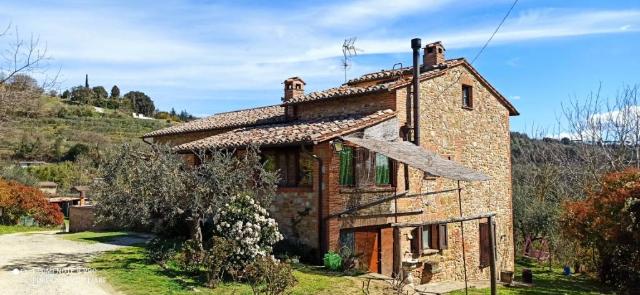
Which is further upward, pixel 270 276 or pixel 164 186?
pixel 164 186

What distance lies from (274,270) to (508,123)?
16180mm

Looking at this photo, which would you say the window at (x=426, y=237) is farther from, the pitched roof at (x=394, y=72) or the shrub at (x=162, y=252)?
the shrub at (x=162, y=252)

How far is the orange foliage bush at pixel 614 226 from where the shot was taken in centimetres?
1730

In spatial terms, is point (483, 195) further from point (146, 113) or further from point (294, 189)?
point (146, 113)

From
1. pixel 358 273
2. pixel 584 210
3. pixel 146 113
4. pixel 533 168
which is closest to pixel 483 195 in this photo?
pixel 584 210

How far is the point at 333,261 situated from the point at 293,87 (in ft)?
34.6

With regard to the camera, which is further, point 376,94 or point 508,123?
point 508,123

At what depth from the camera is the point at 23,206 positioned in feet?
87.4

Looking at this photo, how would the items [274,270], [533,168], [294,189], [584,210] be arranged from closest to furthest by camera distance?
[274,270] → [294,189] → [584,210] → [533,168]

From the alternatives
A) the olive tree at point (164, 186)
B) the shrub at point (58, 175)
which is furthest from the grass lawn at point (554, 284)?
the shrub at point (58, 175)

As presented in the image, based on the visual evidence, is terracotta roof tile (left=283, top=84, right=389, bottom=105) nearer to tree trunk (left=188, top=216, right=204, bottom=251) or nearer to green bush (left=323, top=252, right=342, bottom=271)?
green bush (left=323, top=252, right=342, bottom=271)

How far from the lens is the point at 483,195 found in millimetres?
20906

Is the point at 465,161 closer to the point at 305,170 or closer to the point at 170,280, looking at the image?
the point at 305,170

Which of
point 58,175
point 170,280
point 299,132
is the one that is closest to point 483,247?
point 299,132
